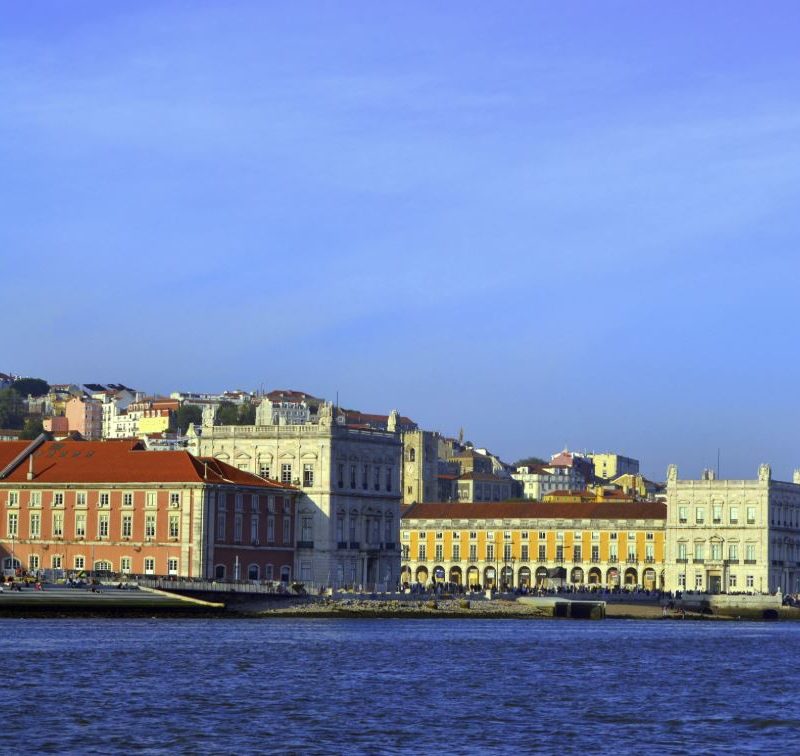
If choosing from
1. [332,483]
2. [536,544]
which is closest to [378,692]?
[332,483]

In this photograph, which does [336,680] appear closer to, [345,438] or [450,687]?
[450,687]

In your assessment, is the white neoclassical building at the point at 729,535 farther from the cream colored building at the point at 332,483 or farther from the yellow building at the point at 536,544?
the cream colored building at the point at 332,483

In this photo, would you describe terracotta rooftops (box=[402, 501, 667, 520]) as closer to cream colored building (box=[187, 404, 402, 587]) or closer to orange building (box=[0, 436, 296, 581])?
cream colored building (box=[187, 404, 402, 587])

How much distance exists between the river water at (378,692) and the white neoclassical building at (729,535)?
67010mm

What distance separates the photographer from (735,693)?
211 feet

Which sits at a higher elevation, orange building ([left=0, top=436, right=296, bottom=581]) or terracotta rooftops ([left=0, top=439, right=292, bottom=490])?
terracotta rooftops ([left=0, top=439, right=292, bottom=490])

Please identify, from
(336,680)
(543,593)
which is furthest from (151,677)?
(543,593)

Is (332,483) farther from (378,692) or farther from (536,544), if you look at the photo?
(378,692)

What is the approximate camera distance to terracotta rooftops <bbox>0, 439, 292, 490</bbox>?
126312 millimetres

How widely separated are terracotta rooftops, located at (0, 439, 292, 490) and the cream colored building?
2.61 meters

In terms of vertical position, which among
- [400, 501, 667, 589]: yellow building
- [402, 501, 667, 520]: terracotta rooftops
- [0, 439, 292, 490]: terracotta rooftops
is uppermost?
[0, 439, 292, 490]: terracotta rooftops

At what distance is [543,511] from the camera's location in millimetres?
175500

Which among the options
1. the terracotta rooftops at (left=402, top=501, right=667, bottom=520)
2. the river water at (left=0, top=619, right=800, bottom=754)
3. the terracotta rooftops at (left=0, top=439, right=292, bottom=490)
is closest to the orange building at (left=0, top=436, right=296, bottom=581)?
the terracotta rooftops at (left=0, top=439, right=292, bottom=490)

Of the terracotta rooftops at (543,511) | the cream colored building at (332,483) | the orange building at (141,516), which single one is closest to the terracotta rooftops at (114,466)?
the orange building at (141,516)
